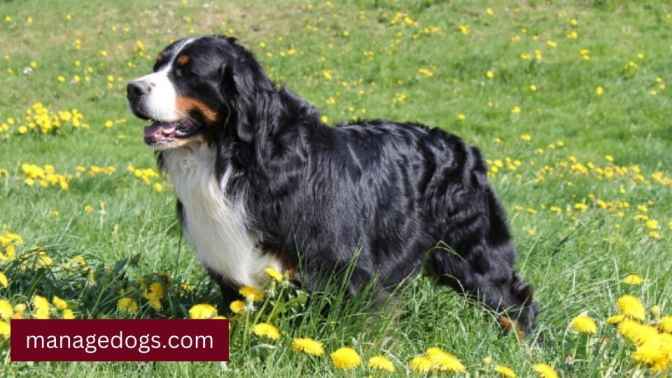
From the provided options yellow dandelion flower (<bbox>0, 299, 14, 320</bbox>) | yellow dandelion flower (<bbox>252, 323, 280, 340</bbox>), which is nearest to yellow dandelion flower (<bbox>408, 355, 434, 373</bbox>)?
yellow dandelion flower (<bbox>252, 323, 280, 340</bbox>)

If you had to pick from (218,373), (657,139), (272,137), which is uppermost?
(272,137)

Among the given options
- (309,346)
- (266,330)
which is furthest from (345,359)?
(266,330)

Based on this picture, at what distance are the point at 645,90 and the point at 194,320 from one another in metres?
8.74

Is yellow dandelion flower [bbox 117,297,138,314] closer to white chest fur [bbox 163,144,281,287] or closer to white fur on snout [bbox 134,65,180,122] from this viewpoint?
white chest fur [bbox 163,144,281,287]

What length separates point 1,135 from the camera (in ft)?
27.8

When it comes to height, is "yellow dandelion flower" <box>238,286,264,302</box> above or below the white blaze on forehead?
below

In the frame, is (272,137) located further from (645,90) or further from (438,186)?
(645,90)

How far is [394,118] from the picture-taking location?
9.71 meters

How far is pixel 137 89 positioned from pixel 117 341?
84 cm

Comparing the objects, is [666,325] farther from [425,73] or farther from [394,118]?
[425,73]

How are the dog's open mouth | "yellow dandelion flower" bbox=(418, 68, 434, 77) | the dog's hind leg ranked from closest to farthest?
the dog's open mouth < the dog's hind leg < "yellow dandelion flower" bbox=(418, 68, 434, 77)

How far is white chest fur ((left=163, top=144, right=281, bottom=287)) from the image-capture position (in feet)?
9.31

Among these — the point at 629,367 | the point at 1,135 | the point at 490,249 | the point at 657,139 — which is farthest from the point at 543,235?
the point at 1,135

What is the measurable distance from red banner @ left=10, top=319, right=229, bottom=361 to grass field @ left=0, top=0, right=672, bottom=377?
56 millimetres
